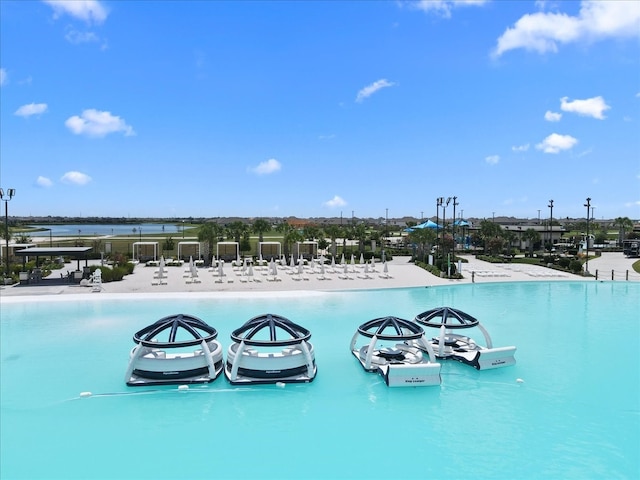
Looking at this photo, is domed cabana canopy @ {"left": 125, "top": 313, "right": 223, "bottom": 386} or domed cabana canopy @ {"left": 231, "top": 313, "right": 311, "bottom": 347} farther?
domed cabana canopy @ {"left": 231, "top": 313, "right": 311, "bottom": 347}

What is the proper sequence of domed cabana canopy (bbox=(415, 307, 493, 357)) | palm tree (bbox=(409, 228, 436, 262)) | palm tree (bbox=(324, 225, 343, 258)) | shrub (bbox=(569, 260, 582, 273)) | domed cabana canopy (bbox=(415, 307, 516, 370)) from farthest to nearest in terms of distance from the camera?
palm tree (bbox=(324, 225, 343, 258)), palm tree (bbox=(409, 228, 436, 262)), shrub (bbox=(569, 260, 582, 273)), domed cabana canopy (bbox=(415, 307, 493, 357)), domed cabana canopy (bbox=(415, 307, 516, 370))

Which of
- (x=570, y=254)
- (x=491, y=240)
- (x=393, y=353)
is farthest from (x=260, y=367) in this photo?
(x=570, y=254)

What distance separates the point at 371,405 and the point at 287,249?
35184 mm

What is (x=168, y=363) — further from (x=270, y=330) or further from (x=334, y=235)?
(x=334, y=235)

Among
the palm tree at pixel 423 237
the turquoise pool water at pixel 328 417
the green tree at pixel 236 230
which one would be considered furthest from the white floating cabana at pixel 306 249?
the turquoise pool water at pixel 328 417

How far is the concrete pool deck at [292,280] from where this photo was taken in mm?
25688

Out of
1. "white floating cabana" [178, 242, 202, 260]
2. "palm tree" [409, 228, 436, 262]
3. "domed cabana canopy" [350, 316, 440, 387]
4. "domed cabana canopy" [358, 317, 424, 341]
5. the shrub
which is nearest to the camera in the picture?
"domed cabana canopy" [350, 316, 440, 387]

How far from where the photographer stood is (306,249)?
153ft

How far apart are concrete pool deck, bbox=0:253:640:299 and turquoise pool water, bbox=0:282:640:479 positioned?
776 centimetres

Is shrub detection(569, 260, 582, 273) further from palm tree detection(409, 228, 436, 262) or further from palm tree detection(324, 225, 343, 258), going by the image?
palm tree detection(324, 225, 343, 258)

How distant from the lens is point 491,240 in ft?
154

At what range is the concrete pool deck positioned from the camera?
25.7m

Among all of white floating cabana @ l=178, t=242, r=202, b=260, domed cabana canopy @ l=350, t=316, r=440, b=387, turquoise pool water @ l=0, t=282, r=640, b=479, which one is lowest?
turquoise pool water @ l=0, t=282, r=640, b=479

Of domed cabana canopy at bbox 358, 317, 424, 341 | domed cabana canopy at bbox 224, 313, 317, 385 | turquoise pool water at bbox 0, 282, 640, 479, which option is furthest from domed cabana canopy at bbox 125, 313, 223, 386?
domed cabana canopy at bbox 358, 317, 424, 341
